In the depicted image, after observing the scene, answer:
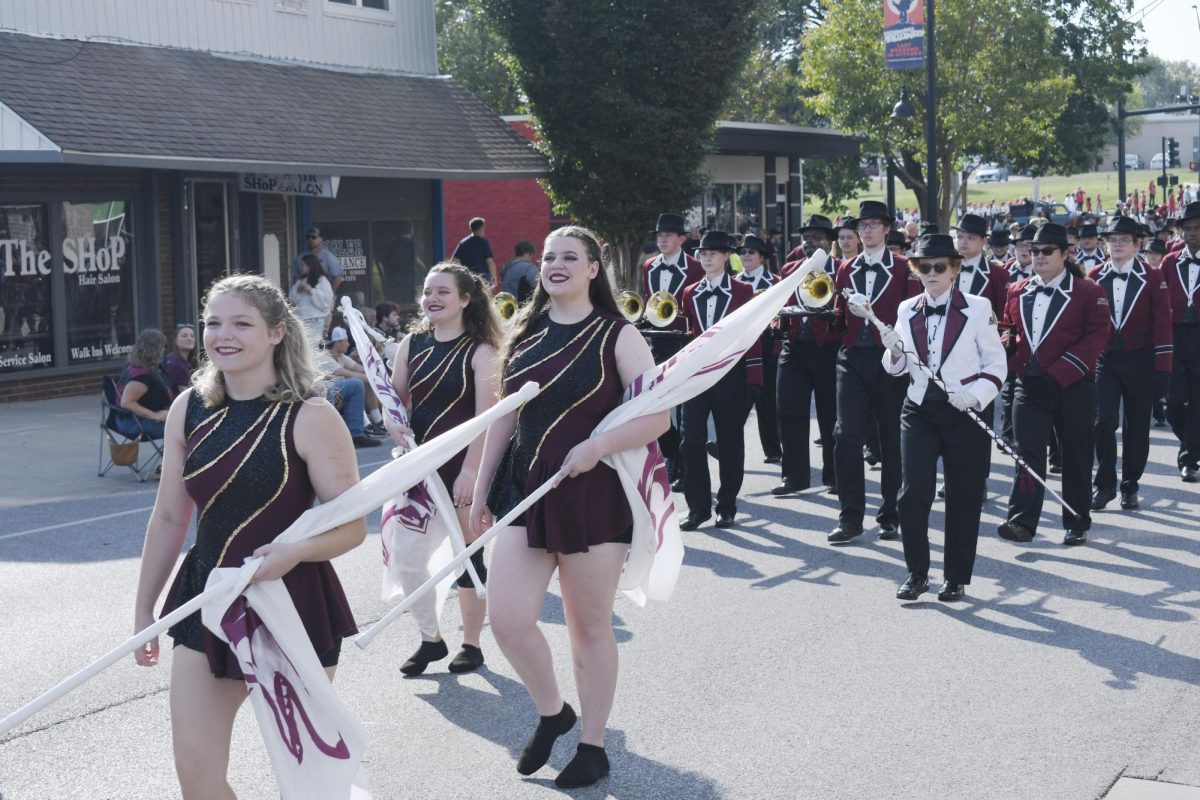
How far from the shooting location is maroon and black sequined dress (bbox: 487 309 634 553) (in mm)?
5469

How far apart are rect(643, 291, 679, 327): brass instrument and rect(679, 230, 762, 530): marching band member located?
0.65 meters

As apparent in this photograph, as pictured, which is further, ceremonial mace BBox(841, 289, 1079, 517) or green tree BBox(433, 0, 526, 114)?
green tree BBox(433, 0, 526, 114)

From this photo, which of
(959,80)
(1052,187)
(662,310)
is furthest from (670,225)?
(1052,187)

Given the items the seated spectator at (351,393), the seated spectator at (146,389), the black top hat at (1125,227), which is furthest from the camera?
the seated spectator at (351,393)

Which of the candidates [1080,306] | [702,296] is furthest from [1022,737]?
[702,296]

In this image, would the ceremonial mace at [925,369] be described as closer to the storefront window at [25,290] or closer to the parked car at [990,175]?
the storefront window at [25,290]

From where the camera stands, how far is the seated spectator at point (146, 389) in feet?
42.5

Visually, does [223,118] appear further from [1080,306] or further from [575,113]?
[1080,306]

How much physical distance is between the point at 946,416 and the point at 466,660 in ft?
9.80

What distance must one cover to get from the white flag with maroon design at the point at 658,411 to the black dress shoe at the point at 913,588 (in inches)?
117

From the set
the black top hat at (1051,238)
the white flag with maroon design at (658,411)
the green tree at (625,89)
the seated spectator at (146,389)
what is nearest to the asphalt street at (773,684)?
the white flag with maroon design at (658,411)

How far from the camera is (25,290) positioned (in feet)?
58.5

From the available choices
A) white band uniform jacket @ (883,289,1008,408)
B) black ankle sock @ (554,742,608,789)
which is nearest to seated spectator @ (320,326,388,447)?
white band uniform jacket @ (883,289,1008,408)

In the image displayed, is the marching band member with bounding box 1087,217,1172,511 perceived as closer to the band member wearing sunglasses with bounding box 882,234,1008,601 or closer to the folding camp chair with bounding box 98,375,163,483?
the band member wearing sunglasses with bounding box 882,234,1008,601
